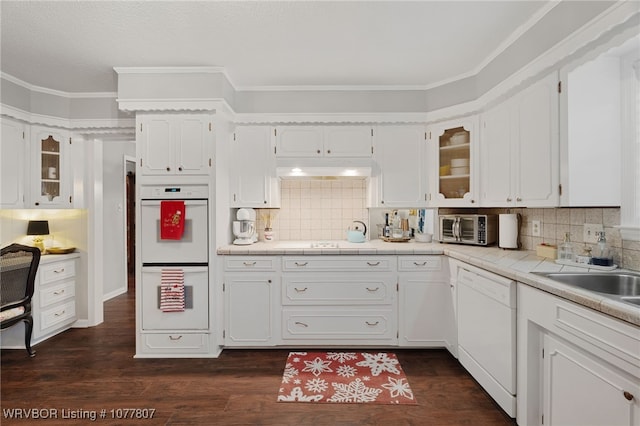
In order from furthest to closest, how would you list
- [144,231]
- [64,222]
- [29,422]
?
[64,222], [144,231], [29,422]

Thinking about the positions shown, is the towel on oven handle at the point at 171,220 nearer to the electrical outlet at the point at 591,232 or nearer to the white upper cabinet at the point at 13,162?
the white upper cabinet at the point at 13,162

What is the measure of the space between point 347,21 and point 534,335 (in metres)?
2.21

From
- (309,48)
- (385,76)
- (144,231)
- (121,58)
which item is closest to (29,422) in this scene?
(144,231)

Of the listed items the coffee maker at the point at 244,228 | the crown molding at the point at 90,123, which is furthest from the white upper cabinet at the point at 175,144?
the crown molding at the point at 90,123

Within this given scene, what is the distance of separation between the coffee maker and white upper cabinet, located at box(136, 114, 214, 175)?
1.81ft

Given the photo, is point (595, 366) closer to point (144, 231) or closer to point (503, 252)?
point (503, 252)

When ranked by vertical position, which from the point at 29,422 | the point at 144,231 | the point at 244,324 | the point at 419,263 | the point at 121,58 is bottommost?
the point at 29,422

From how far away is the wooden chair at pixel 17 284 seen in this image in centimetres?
260

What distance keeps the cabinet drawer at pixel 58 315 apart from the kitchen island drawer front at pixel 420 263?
3.47m

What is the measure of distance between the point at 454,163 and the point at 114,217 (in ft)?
15.7

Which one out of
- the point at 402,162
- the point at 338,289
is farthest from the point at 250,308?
the point at 402,162

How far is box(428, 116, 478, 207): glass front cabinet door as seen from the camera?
2.93 metres

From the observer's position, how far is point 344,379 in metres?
2.42

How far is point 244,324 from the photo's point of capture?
9.44ft
